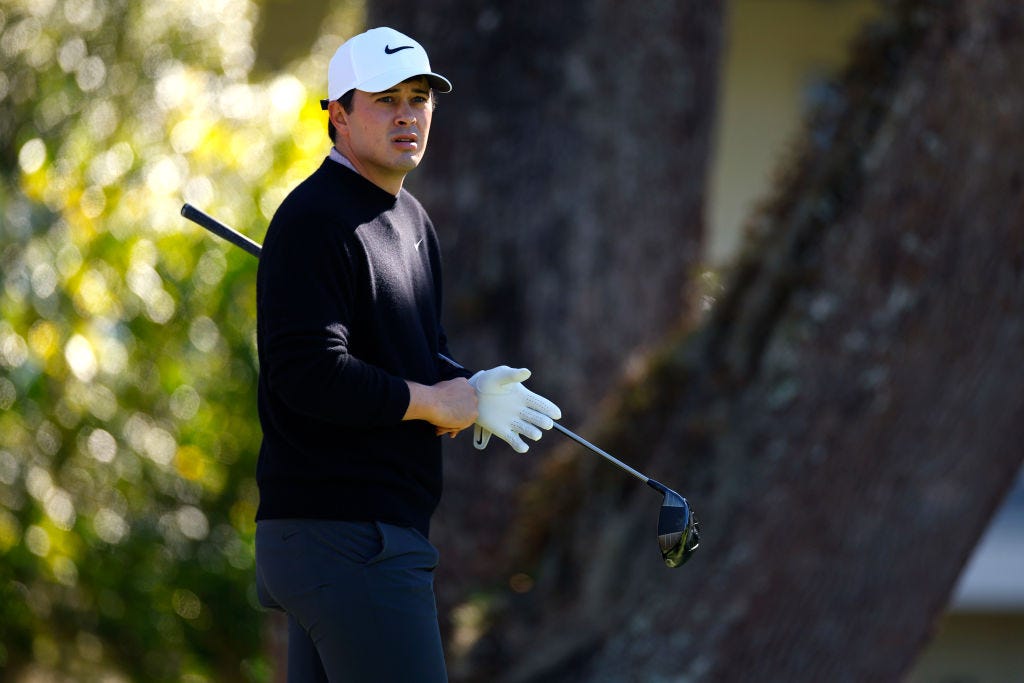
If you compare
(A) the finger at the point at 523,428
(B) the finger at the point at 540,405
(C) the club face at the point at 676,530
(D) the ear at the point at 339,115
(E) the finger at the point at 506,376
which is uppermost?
(D) the ear at the point at 339,115

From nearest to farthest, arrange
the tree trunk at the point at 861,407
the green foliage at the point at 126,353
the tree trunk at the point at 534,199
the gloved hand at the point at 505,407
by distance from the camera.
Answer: the gloved hand at the point at 505,407, the tree trunk at the point at 861,407, the tree trunk at the point at 534,199, the green foliage at the point at 126,353

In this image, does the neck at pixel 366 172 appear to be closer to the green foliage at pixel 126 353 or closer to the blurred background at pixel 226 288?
the blurred background at pixel 226 288

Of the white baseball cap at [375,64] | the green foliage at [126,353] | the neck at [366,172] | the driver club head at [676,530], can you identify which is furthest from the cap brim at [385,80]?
the green foliage at [126,353]

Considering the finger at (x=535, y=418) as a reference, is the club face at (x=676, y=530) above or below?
below

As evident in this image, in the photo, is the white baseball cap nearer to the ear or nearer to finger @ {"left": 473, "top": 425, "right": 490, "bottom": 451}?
the ear

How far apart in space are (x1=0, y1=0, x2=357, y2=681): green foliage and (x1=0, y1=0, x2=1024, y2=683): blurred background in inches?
0.4

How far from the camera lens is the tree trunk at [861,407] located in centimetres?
411

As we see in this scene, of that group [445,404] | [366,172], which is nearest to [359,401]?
[445,404]

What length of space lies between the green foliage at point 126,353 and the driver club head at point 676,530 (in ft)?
12.0

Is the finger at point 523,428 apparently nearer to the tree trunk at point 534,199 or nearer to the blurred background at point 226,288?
the blurred background at point 226,288

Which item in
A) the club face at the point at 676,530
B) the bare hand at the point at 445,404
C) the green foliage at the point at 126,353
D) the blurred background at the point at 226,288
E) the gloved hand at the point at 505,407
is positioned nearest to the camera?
the bare hand at the point at 445,404

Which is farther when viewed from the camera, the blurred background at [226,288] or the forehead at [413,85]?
the blurred background at [226,288]

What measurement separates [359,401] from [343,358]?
0.24ft

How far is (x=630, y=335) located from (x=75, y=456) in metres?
2.43
